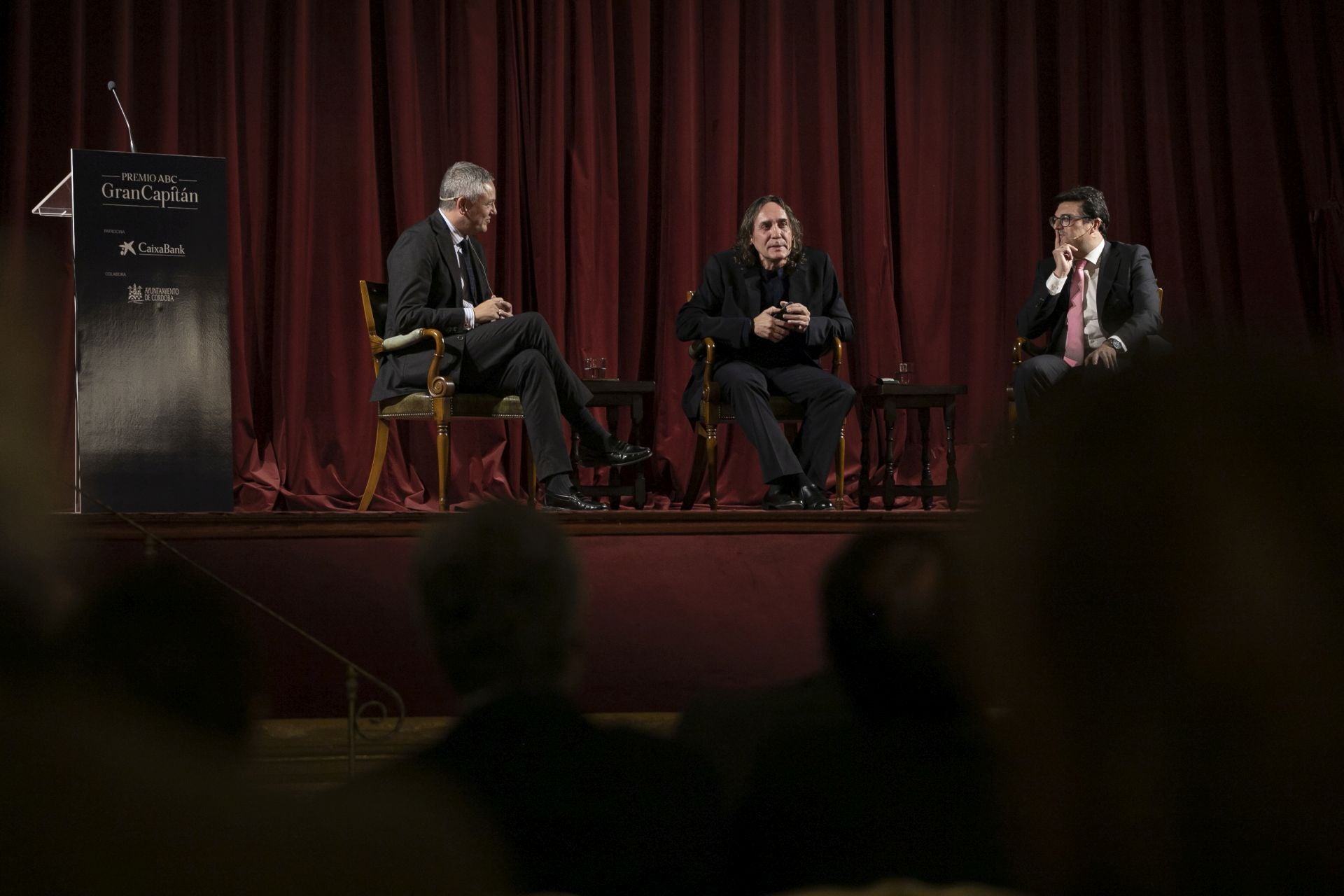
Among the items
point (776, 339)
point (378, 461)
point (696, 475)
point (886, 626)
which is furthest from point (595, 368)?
point (886, 626)

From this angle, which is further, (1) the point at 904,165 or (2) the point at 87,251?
(1) the point at 904,165

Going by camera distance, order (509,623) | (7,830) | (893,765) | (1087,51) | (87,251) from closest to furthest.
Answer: (7,830)
(509,623)
(893,765)
(87,251)
(1087,51)

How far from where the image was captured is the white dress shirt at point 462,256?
4.02m

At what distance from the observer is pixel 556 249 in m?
5.36

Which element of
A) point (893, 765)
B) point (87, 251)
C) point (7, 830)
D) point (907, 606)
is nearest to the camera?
point (7, 830)

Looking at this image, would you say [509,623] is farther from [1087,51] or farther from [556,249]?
[1087,51]

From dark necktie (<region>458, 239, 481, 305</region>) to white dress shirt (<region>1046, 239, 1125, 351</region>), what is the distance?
2165mm

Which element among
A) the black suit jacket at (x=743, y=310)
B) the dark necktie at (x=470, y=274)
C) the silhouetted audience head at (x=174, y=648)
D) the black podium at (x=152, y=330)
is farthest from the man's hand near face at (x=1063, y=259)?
the silhouetted audience head at (x=174, y=648)

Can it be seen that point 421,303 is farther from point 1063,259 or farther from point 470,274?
point 1063,259

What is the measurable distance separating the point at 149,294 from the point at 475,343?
1.00m

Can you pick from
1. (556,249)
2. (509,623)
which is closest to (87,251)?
(556,249)

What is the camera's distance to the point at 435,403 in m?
3.95

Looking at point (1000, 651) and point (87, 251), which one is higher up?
point (87, 251)

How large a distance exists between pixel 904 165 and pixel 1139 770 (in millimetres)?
5565
